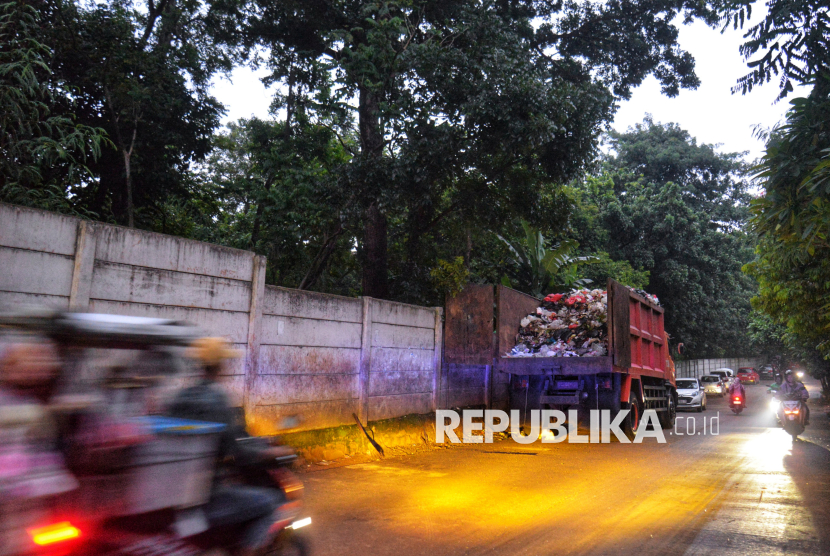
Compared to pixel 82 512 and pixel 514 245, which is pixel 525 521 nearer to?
pixel 82 512

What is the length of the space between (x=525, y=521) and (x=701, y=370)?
49.6 metres

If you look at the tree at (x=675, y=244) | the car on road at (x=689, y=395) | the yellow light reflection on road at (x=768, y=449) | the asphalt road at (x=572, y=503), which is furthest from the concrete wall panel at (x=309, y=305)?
the tree at (x=675, y=244)

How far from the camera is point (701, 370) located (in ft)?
164

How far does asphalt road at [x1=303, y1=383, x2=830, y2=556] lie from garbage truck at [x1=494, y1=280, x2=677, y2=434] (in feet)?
4.63

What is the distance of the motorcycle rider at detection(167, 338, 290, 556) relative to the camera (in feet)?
10.6

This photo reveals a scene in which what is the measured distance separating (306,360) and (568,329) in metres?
6.00

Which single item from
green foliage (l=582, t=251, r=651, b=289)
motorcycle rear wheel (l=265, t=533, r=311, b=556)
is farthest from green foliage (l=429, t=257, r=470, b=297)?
green foliage (l=582, t=251, r=651, b=289)

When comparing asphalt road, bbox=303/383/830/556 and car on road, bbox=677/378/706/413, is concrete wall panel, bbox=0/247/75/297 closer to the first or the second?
asphalt road, bbox=303/383/830/556

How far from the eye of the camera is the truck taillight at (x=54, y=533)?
2326 mm

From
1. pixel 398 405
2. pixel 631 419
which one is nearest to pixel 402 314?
pixel 398 405

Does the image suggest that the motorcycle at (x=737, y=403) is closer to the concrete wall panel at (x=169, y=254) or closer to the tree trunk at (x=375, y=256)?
the tree trunk at (x=375, y=256)

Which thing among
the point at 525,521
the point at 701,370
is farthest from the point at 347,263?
the point at 701,370

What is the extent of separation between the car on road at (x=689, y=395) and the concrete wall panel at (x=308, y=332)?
17.2 m

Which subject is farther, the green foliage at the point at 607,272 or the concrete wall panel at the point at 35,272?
the green foliage at the point at 607,272
